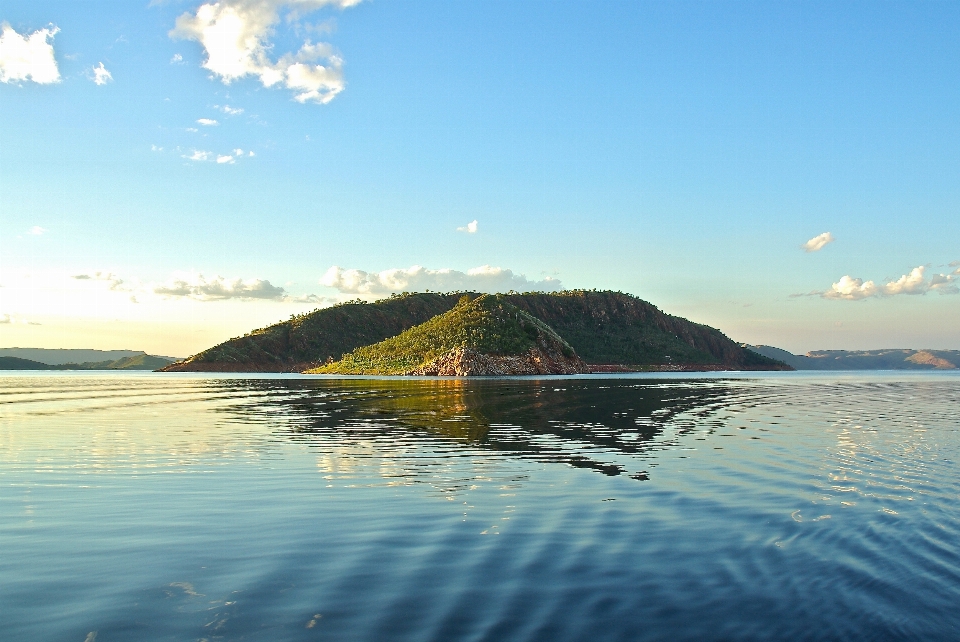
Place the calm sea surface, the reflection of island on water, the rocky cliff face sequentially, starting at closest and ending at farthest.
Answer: the calm sea surface
the reflection of island on water
the rocky cliff face

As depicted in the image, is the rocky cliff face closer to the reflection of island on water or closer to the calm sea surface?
the reflection of island on water

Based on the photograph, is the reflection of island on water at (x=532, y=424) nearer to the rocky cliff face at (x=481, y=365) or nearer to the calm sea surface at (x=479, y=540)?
the calm sea surface at (x=479, y=540)

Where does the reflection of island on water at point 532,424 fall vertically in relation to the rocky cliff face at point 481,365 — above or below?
below

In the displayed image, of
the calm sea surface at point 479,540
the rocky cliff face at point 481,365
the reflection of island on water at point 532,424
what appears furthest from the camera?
the rocky cliff face at point 481,365

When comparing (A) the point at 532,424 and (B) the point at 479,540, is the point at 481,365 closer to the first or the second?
(A) the point at 532,424

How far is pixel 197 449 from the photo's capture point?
1186 inches

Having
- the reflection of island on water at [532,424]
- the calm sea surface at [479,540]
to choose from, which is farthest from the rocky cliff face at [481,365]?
the calm sea surface at [479,540]

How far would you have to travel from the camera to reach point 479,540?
561 inches

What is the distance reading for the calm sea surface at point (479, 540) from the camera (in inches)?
385

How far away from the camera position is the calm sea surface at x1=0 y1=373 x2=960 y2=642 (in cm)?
979

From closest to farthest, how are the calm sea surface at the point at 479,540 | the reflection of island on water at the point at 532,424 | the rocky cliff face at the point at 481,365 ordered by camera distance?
the calm sea surface at the point at 479,540 → the reflection of island on water at the point at 532,424 → the rocky cliff face at the point at 481,365

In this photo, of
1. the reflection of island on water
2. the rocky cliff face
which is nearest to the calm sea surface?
the reflection of island on water

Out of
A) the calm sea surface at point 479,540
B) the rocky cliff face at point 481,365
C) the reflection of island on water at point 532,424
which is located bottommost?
the calm sea surface at point 479,540

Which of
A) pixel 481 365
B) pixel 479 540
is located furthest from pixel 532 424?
pixel 481 365
